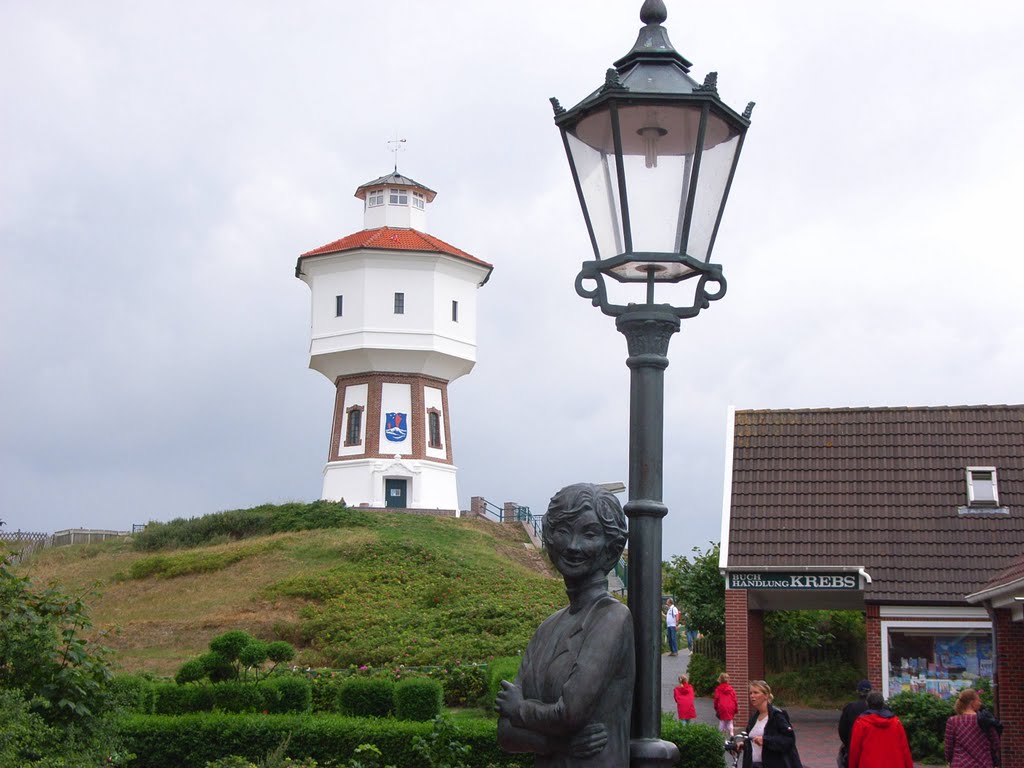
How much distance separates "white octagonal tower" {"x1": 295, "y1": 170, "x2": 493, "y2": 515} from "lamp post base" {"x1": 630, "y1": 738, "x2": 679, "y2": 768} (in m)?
51.0

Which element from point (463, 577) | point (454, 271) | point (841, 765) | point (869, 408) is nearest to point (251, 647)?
point (841, 765)

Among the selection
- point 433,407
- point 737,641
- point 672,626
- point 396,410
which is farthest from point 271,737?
point 433,407

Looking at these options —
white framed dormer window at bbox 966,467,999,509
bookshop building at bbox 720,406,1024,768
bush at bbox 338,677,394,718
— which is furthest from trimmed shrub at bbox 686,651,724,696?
bush at bbox 338,677,394,718

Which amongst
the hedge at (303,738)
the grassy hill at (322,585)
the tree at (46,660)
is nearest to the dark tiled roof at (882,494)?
the grassy hill at (322,585)

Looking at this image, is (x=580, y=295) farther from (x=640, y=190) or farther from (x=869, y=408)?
(x=869, y=408)

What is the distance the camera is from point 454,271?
58.1 m

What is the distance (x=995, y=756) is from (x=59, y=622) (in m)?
9.34

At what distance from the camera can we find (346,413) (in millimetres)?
57344

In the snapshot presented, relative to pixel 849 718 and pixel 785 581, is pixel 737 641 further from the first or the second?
pixel 849 718

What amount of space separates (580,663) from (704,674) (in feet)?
86.9

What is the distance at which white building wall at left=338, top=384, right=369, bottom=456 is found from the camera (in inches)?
2218

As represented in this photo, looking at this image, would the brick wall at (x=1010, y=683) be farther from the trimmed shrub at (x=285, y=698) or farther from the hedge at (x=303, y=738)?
the trimmed shrub at (x=285, y=698)

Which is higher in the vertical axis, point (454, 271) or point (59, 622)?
point (454, 271)

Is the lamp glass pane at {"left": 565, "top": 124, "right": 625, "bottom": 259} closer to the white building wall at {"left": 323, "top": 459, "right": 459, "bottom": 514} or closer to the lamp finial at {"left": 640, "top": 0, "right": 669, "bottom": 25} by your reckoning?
the lamp finial at {"left": 640, "top": 0, "right": 669, "bottom": 25}
